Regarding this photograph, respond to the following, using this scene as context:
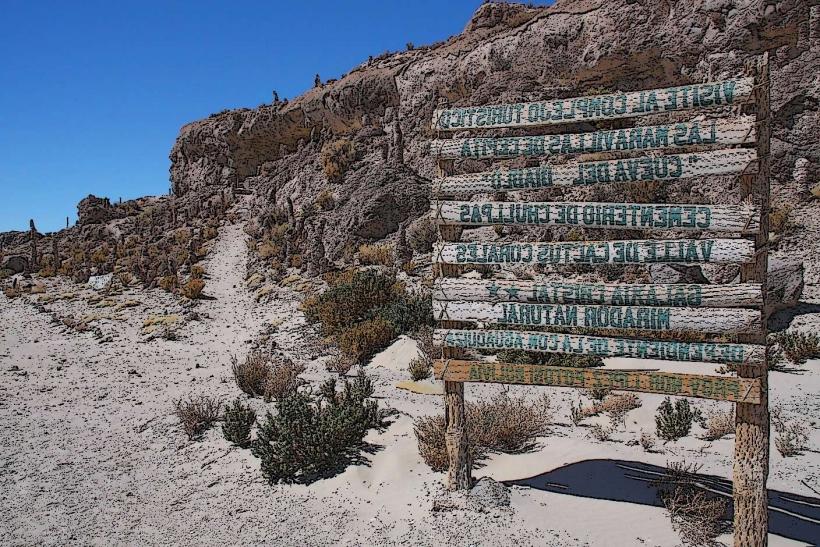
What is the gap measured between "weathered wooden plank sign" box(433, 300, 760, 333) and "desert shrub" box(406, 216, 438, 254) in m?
13.3

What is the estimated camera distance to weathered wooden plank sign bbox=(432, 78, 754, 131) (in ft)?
13.2

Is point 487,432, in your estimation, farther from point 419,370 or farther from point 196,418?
point 196,418

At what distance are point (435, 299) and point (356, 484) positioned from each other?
7.10 feet

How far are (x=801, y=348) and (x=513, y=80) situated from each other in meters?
15.7

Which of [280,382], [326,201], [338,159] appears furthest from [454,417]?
[338,159]

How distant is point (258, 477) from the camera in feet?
20.0

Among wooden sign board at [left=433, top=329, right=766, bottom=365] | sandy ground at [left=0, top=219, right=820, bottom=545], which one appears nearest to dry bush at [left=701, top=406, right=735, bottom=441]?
sandy ground at [left=0, top=219, right=820, bottom=545]

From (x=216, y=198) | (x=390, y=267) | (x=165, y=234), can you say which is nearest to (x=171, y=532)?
Result: (x=390, y=267)

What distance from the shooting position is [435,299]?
521cm

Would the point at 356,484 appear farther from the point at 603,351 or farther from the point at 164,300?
the point at 164,300

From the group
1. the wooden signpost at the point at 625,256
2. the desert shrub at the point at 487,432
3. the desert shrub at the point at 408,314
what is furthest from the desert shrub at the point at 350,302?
the wooden signpost at the point at 625,256

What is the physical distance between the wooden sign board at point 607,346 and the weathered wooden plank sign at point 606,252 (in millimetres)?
645

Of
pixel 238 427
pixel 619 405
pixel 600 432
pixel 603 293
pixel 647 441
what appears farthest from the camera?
pixel 619 405

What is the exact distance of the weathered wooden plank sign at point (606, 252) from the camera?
160 inches
